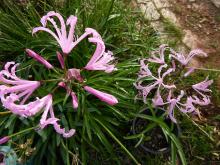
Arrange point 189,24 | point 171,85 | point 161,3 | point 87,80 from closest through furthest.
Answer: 1. point 171,85
2. point 87,80
3. point 189,24
4. point 161,3

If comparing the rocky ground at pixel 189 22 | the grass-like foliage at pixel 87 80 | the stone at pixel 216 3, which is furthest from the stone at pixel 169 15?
the grass-like foliage at pixel 87 80

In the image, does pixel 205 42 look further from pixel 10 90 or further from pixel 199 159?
pixel 10 90

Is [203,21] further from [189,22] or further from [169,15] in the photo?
[169,15]

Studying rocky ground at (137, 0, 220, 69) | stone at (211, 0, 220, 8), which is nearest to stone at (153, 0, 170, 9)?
rocky ground at (137, 0, 220, 69)

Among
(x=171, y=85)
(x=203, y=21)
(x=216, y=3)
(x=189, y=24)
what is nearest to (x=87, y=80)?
(x=171, y=85)

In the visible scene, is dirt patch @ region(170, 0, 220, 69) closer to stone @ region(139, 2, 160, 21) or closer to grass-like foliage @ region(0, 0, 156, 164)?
stone @ region(139, 2, 160, 21)

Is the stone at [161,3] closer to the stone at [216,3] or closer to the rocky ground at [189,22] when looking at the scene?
the rocky ground at [189,22]

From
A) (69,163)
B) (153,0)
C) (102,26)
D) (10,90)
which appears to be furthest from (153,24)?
(10,90)
